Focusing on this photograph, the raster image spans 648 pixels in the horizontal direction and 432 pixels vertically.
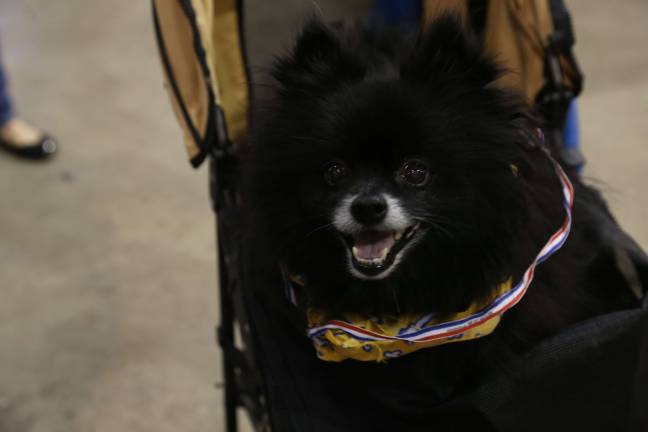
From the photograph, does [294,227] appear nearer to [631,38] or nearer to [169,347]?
[169,347]

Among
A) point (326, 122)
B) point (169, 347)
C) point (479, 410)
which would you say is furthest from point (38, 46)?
point (479, 410)

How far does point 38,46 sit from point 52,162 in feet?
3.07

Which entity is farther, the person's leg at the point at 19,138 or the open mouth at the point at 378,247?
the person's leg at the point at 19,138

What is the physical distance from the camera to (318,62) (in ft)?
3.56

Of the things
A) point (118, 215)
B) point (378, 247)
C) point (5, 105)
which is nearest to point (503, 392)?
point (378, 247)

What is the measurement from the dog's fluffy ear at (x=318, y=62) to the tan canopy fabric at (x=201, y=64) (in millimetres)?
269

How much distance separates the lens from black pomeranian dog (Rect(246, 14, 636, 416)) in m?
1.02

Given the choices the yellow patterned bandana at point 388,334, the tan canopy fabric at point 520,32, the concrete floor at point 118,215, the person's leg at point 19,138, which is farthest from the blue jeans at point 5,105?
the yellow patterned bandana at point 388,334

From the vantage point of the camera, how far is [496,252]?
1.08 meters

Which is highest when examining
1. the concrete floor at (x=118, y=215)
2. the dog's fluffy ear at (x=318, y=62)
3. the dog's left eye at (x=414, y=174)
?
the dog's fluffy ear at (x=318, y=62)

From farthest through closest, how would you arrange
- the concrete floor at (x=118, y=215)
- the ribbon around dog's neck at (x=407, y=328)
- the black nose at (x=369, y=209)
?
1. the concrete floor at (x=118, y=215)
2. the ribbon around dog's neck at (x=407, y=328)
3. the black nose at (x=369, y=209)

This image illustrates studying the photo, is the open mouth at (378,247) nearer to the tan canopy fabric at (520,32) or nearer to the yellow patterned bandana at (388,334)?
the yellow patterned bandana at (388,334)

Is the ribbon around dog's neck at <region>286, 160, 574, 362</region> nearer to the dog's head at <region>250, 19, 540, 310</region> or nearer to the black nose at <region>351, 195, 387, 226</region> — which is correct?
the dog's head at <region>250, 19, 540, 310</region>

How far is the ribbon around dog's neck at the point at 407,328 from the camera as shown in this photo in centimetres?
109
